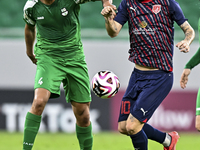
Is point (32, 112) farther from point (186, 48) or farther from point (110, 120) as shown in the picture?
point (110, 120)

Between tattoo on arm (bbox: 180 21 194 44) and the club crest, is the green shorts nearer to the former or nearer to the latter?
the club crest

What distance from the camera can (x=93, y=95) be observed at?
29.7 feet

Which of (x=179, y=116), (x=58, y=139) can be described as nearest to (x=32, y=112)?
(x=58, y=139)

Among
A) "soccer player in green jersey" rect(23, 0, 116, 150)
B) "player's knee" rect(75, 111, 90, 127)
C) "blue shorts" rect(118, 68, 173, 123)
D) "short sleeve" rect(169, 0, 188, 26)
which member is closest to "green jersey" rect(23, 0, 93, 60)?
"soccer player in green jersey" rect(23, 0, 116, 150)

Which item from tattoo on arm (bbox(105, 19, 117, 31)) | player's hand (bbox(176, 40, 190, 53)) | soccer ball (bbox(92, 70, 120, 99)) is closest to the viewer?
player's hand (bbox(176, 40, 190, 53))

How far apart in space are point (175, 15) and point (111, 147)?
286 cm

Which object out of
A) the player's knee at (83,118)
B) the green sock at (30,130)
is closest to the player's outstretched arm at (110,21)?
the player's knee at (83,118)

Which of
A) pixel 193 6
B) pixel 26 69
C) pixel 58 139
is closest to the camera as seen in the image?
pixel 58 139

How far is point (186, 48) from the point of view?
4492mm

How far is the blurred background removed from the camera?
891 cm

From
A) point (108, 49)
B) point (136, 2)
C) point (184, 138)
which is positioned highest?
point (136, 2)

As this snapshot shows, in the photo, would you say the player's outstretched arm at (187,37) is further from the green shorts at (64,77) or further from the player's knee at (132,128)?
the green shorts at (64,77)

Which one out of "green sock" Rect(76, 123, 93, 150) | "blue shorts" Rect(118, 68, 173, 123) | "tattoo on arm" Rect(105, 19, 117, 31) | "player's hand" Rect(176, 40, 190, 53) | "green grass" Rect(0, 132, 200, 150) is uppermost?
"tattoo on arm" Rect(105, 19, 117, 31)

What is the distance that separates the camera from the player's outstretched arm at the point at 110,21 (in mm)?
4492
